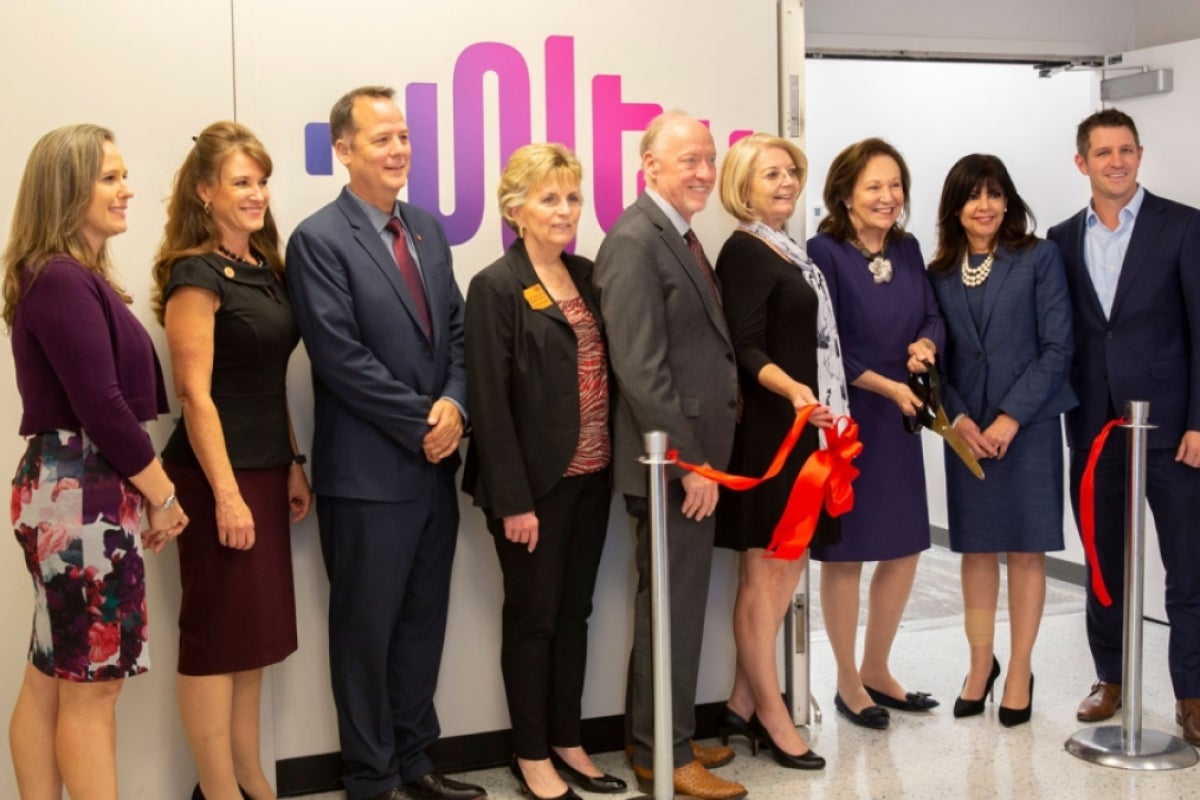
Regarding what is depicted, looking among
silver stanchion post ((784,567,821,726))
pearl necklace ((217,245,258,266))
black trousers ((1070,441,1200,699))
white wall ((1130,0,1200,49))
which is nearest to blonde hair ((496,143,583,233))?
pearl necklace ((217,245,258,266))

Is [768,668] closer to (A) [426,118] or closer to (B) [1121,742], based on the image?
(B) [1121,742]

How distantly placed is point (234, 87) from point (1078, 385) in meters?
2.78

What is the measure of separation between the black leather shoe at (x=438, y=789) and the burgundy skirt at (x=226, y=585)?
586 mm

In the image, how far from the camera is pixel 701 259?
364 cm

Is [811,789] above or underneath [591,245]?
underneath

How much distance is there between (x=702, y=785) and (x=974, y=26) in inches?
135

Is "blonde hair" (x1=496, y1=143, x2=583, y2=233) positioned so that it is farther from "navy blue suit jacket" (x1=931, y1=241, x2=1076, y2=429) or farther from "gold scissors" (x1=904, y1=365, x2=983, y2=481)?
"navy blue suit jacket" (x1=931, y1=241, x2=1076, y2=429)

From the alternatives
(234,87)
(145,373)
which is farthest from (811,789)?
(234,87)

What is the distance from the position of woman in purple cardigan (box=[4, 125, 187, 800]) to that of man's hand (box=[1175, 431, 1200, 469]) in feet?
9.93

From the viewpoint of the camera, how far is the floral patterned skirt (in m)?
2.75

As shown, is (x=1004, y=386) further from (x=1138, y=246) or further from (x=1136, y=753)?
(x=1136, y=753)

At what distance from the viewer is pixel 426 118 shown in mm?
Result: 3682

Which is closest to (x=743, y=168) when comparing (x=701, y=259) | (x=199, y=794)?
(x=701, y=259)

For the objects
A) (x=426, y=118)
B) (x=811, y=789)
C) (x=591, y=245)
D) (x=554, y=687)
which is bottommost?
(x=811, y=789)
